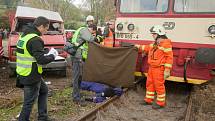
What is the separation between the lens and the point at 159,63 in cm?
745

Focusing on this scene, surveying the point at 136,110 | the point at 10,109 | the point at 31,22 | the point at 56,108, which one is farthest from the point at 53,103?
the point at 31,22

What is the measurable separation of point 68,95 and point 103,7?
28.7 meters

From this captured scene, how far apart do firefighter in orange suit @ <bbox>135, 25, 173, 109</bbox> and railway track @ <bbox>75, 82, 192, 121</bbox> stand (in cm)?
36

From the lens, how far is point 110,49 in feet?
28.2

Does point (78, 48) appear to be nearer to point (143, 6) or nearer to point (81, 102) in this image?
point (81, 102)

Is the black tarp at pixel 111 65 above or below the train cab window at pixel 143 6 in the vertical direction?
below

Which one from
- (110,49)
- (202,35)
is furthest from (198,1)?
(110,49)

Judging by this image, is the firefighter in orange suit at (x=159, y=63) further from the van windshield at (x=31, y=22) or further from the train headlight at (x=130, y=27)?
the van windshield at (x=31, y=22)

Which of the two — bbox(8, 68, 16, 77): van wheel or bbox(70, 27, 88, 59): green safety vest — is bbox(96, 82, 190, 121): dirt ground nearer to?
bbox(70, 27, 88, 59): green safety vest

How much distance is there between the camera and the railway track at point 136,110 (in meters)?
6.61

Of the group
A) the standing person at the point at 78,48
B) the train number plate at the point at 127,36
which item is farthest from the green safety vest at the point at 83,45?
the train number plate at the point at 127,36

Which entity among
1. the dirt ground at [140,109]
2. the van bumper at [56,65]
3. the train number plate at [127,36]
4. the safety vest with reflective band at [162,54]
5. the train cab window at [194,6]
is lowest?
the dirt ground at [140,109]

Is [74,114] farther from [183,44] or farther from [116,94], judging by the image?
[183,44]

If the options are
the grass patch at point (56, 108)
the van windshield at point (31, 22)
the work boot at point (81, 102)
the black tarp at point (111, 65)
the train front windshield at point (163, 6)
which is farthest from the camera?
the van windshield at point (31, 22)
